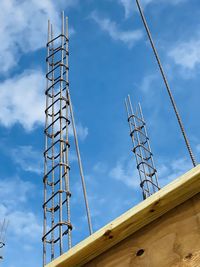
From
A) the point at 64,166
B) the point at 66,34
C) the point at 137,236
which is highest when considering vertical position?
the point at 66,34

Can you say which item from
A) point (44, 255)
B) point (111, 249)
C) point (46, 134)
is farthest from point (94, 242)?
point (46, 134)

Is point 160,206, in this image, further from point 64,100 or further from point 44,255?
point 64,100

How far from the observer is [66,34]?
396 inches

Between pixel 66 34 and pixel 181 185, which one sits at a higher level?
pixel 66 34

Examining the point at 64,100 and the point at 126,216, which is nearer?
the point at 126,216

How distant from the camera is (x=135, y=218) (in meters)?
2.09

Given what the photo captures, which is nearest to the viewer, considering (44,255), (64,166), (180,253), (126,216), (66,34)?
(180,253)

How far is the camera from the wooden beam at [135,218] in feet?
6.58

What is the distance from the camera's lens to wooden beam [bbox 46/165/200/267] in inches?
79.0

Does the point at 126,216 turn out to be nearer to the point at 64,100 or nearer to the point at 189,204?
the point at 189,204

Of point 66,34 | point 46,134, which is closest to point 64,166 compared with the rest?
point 46,134

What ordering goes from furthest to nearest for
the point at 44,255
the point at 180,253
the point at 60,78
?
the point at 60,78
the point at 44,255
the point at 180,253

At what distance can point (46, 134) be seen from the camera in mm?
8211

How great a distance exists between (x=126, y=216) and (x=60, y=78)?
7212 mm
